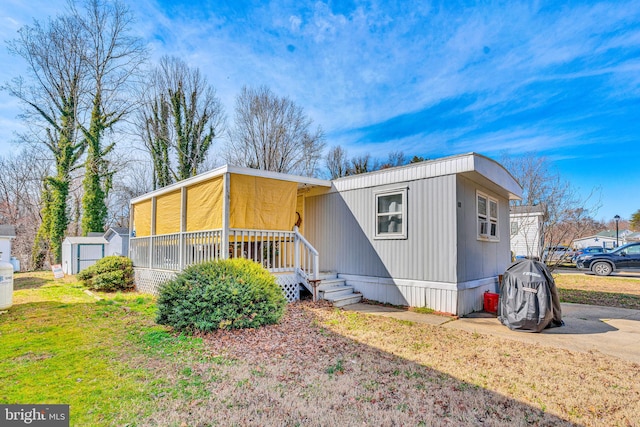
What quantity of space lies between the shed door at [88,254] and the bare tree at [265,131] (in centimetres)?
917

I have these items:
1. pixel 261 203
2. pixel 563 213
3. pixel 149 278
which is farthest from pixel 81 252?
pixel 563 213

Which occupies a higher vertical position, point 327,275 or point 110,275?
point 327,275

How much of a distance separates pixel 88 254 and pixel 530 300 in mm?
17003

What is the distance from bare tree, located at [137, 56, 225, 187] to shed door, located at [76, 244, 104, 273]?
598 centimetres

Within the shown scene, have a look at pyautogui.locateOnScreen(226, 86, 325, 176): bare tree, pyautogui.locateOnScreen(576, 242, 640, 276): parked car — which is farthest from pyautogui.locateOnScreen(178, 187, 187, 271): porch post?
pyautogui.locateOnScreen(576, 242, 640, 276): parked car

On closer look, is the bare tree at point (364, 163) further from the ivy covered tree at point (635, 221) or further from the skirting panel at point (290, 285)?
the ivy covered tree at point (635, 221)

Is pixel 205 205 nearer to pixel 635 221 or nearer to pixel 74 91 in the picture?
pixel 74 91

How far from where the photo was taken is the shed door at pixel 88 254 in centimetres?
1449

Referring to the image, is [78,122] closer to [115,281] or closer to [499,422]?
[115,281]

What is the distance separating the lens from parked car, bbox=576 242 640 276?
546 inches

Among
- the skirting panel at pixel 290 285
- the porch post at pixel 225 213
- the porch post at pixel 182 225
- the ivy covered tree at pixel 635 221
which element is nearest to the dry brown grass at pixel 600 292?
the skirting panel at pixel 290 285

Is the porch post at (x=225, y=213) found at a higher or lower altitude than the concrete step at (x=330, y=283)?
higher

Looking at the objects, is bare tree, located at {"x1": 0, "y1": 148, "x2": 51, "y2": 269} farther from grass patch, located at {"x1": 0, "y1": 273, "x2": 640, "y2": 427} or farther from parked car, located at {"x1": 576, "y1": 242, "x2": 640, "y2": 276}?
parked car, located at {"x1": 576, "y1": 242, "x2": 640, "y2": 276}

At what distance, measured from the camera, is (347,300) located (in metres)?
7.43
